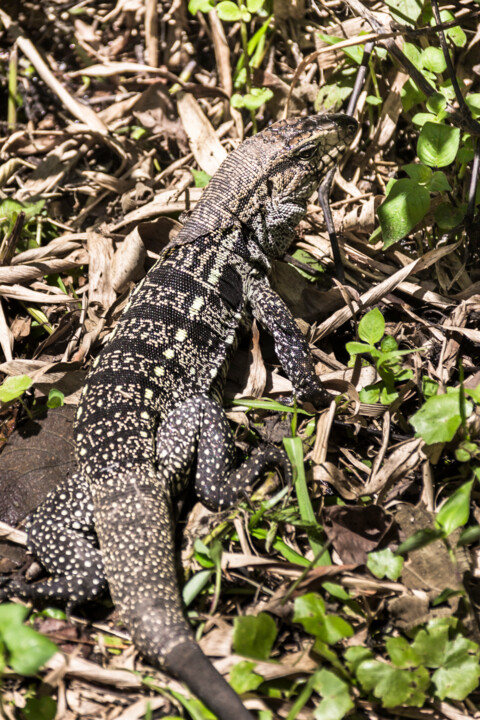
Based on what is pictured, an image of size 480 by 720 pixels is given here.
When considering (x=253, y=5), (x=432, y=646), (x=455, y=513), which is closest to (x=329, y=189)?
(x=253, y=5)

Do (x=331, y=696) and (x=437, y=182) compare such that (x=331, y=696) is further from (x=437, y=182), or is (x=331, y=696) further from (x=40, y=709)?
(x=437, y=182)

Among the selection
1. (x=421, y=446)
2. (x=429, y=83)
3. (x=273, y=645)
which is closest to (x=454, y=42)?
(x=429, y=83)

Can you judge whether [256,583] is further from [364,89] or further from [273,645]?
[364,89]

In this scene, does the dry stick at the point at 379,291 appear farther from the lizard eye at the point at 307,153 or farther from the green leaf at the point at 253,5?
the green leaf at the point at 253,5

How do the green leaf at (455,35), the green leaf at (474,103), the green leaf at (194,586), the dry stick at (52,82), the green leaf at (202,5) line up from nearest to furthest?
1. the green leaf at (194,586)
2. the green leaf at (474,103)
3. the green leaf at (455,35)
4. the green leaf at (202,5)
5. the dry stick at (52,82)

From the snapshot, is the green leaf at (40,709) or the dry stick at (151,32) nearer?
the green leaf at (40,709)

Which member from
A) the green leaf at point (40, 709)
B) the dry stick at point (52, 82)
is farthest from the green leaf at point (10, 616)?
the dry stick at point (52, 82)
